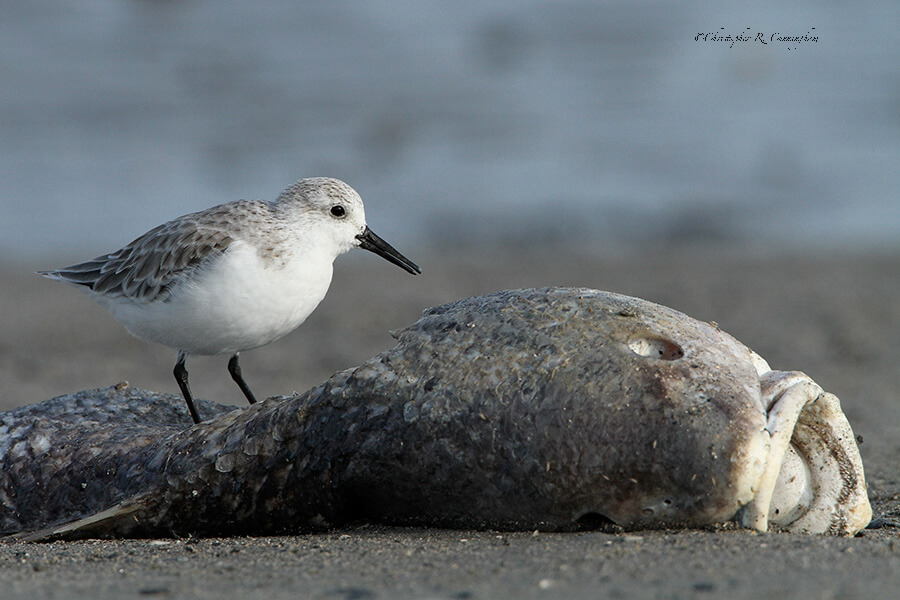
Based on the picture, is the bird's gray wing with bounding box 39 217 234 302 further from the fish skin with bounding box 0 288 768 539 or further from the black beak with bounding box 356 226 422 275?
the fish skin with bounding box 0 288 768 539

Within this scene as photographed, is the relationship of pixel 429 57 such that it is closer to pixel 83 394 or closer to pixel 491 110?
pixel 491 110

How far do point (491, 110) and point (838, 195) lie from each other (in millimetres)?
5382

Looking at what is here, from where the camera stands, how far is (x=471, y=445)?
3641 millimetres

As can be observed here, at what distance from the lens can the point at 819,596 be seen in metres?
2.87

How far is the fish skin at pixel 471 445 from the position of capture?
3469 millimetres

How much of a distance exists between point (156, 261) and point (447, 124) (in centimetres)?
1134

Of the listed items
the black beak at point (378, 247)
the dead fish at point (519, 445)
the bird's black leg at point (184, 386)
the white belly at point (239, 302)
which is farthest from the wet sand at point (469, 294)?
the black beak at point (378, 247)

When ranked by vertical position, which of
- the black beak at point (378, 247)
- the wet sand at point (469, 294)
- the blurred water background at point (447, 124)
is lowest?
the wet sand at point (469, 294)

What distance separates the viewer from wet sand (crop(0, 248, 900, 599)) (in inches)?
123

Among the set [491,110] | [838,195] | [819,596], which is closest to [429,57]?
[491,110]

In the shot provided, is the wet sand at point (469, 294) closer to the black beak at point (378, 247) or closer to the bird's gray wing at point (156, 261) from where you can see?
the bird's gray wing at point (156, 261)

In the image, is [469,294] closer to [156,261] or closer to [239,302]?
[156,261]

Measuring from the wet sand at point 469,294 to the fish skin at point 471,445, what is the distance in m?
0.11

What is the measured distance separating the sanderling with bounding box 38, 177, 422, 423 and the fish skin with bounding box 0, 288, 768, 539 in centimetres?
97
